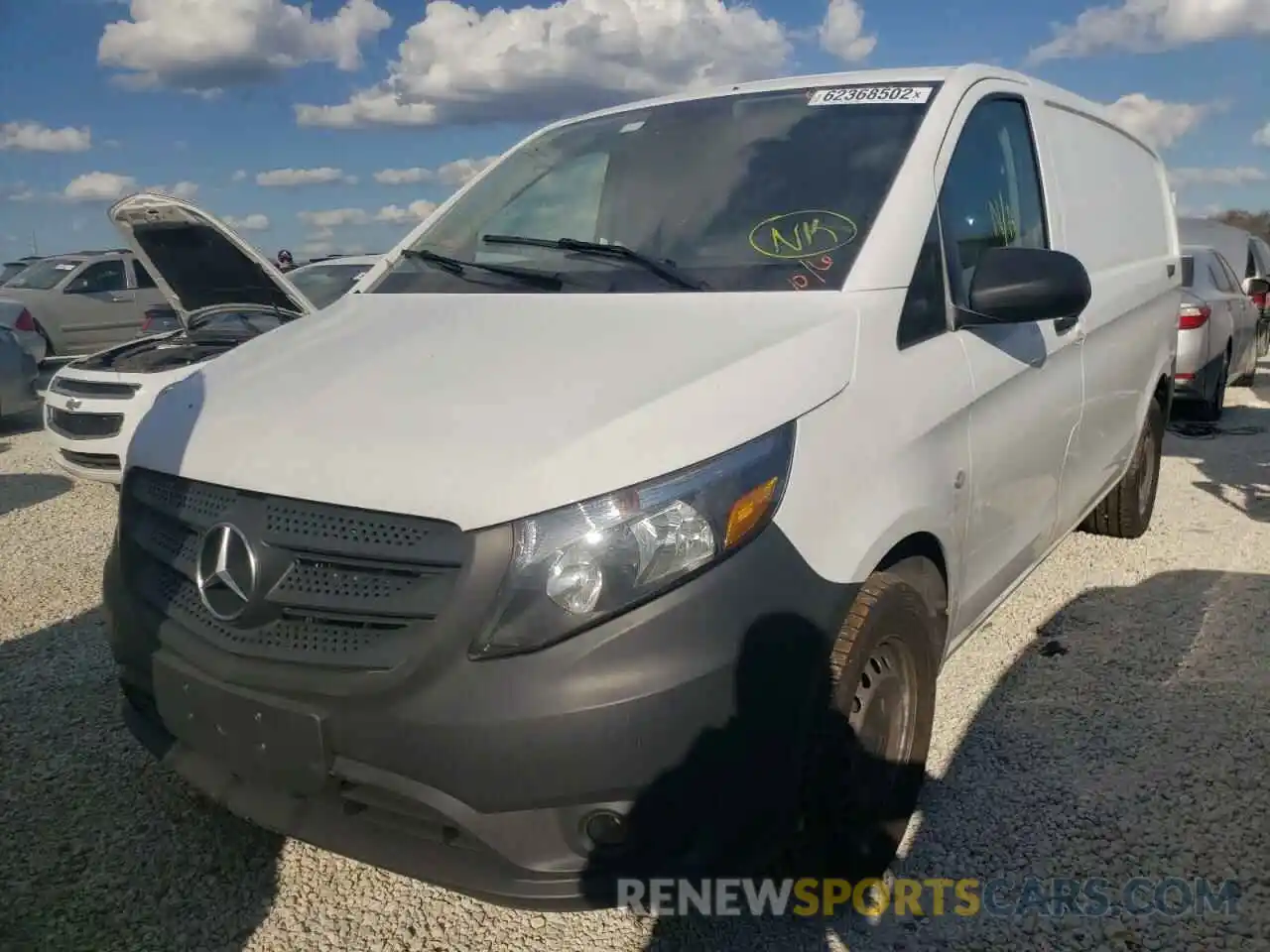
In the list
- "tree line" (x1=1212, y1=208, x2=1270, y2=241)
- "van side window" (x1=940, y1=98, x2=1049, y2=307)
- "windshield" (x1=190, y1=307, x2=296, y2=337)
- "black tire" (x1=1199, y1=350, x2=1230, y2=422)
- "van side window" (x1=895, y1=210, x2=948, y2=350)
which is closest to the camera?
"van side window" (x1=895, y1=210, x2=948, y2=350)

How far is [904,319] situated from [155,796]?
102 inches

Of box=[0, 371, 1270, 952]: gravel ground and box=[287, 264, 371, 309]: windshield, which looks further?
box=[287, 264, 371, 309]: windshield

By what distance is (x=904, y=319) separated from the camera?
261cm

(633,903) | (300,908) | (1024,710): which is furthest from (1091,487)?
(300,908)

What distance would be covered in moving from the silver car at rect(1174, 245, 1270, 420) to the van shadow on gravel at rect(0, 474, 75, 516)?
862 centimetres

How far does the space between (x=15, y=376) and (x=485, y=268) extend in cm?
853

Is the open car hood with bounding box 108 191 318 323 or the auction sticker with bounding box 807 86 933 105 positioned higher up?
the auction sticker with bounding box 807 86 933 105

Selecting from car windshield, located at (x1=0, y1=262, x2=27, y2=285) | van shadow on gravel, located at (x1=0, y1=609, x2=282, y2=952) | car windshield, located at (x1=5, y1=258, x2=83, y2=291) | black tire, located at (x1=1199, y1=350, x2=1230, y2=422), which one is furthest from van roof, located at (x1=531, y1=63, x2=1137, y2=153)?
car windshield, located at (x1=0, y1=262, x2=27, y2=285)

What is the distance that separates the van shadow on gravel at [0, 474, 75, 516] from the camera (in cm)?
721

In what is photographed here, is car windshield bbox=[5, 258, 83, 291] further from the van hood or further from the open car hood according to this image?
the van hood

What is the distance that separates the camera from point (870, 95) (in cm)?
311

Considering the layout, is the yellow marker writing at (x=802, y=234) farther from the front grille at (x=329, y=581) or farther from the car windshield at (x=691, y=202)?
the front grille at (x=329, y=581)

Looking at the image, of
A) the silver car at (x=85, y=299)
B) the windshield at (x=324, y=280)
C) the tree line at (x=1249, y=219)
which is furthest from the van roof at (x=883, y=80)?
the tree line at (x=1249, y=219)

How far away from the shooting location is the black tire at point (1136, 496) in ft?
17.2
